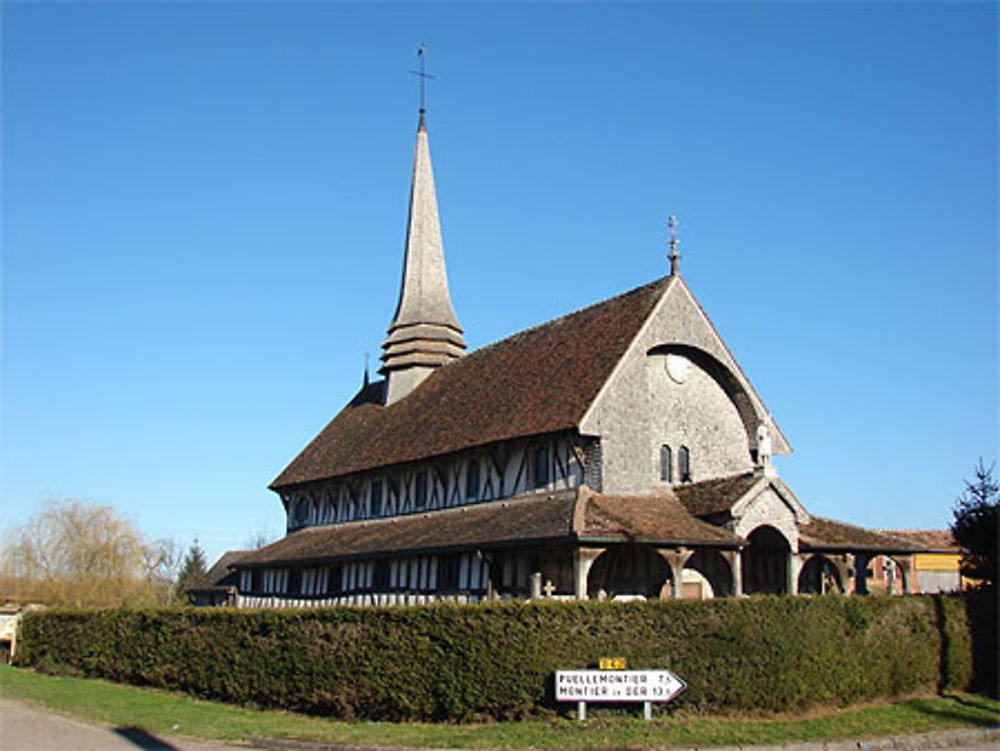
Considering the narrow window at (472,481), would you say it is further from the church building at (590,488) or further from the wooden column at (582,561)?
the wooden column at (582,561)

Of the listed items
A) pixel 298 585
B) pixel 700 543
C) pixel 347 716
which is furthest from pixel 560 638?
pixel 298 585

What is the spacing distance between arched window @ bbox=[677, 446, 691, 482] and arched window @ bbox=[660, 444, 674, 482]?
28 centimetres

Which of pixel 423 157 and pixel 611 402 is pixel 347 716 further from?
pixel 423 157

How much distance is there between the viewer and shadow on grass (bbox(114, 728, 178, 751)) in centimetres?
1630

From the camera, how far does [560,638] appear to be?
18.1 m

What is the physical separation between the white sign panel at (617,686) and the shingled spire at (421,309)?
986 inches

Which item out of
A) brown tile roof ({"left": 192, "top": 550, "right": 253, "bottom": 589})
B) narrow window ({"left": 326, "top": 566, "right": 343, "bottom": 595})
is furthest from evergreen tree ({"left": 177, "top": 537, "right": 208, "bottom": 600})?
narrow window ({"left": 326, "top": 566, "right": 343, "bottom": 595})

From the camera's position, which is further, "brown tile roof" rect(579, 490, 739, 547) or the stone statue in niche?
the stone statue in niche

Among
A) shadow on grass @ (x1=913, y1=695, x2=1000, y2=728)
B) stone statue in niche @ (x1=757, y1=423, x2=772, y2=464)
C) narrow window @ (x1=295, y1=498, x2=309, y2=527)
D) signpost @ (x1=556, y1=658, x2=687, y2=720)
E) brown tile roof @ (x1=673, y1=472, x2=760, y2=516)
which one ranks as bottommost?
shadow on grass @ (x1=913, y1=695, x2=1000, y2=728)

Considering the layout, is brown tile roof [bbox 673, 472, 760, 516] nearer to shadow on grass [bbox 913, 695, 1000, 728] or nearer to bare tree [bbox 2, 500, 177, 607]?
shadow on grass [bbox 913, 695, 1000, 728]

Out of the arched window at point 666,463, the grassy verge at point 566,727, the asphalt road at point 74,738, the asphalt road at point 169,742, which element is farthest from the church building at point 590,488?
the asphalt road at point 74,738

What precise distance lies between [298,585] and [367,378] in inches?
585

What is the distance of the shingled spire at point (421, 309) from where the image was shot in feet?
138

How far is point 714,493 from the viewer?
2622 cm
